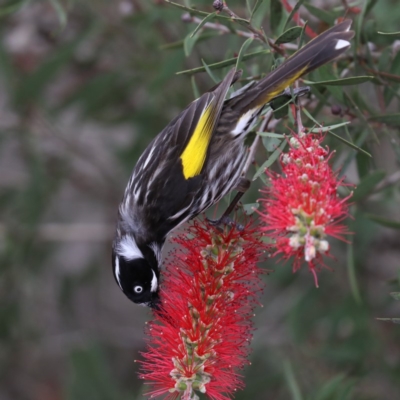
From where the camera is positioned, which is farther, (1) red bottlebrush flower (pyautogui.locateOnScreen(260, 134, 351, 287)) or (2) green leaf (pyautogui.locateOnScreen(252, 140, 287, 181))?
(2) green leaf (pyautogui.locateOnScreen(252, 140, 287, 181))

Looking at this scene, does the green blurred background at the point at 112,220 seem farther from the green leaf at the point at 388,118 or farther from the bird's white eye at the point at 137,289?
the bird's white eye at the point at 137,289

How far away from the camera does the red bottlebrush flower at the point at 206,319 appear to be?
2.22 meters

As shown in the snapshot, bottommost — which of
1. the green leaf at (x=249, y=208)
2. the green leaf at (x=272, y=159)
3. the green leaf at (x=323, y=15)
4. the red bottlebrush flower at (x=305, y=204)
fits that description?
the green leaf at (x=249, y=208)

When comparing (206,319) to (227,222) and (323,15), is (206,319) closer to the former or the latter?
(227,222)

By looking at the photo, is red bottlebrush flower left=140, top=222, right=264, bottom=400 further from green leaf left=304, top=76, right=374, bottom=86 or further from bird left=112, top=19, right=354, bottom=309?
green leaf left=304, top=76, right=374, bottom=86

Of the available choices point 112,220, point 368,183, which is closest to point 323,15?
point 368,183

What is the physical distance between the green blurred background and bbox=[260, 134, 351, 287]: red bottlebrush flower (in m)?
0.95

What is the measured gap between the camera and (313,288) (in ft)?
12.8

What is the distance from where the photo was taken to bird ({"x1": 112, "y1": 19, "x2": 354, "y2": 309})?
2.54 metres

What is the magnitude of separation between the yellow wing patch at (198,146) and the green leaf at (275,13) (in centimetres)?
41

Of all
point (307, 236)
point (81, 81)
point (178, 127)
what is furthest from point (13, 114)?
point (307, 236)

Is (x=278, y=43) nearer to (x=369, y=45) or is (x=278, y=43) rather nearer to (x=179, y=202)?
(x=369, y=45)

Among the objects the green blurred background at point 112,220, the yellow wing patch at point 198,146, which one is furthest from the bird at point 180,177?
the green blurred background at point 112,220

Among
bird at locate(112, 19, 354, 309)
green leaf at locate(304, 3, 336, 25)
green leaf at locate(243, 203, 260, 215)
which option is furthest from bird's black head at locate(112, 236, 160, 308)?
green leaf at locate(304, 3, 336, 25)
